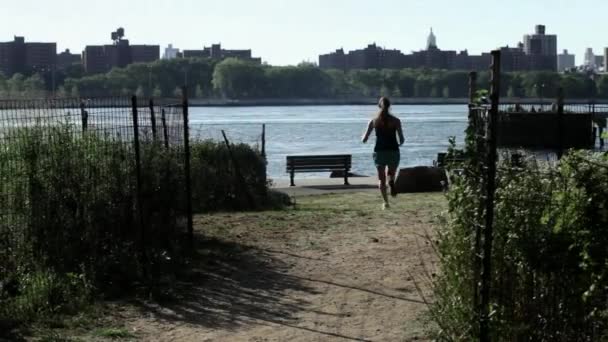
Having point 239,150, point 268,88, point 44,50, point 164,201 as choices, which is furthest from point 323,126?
point 164,201

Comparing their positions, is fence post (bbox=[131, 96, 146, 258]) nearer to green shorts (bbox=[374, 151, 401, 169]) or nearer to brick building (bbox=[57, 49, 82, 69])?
green shorts (bbox=[374, 151, 401, 169])

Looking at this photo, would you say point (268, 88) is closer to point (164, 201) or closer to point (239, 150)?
point (239, 150)

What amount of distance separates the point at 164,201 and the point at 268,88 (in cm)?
11991

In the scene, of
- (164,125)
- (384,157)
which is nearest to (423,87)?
(384,157)

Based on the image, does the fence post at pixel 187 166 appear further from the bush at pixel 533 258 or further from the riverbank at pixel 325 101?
the riverbank at pixel 325 101

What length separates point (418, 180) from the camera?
22.8 meters

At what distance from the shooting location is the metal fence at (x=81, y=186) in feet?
29.8

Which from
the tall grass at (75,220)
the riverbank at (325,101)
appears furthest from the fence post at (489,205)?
the riverbank at (325,101)

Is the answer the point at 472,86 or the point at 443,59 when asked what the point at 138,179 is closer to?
the point at 472,86

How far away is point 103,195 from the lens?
9.52 metres

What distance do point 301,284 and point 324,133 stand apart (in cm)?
9045

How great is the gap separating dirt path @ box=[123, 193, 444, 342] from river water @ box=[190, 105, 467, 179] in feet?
29.1

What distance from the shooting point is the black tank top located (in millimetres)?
14312

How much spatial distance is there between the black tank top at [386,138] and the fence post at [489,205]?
855 centimetres
